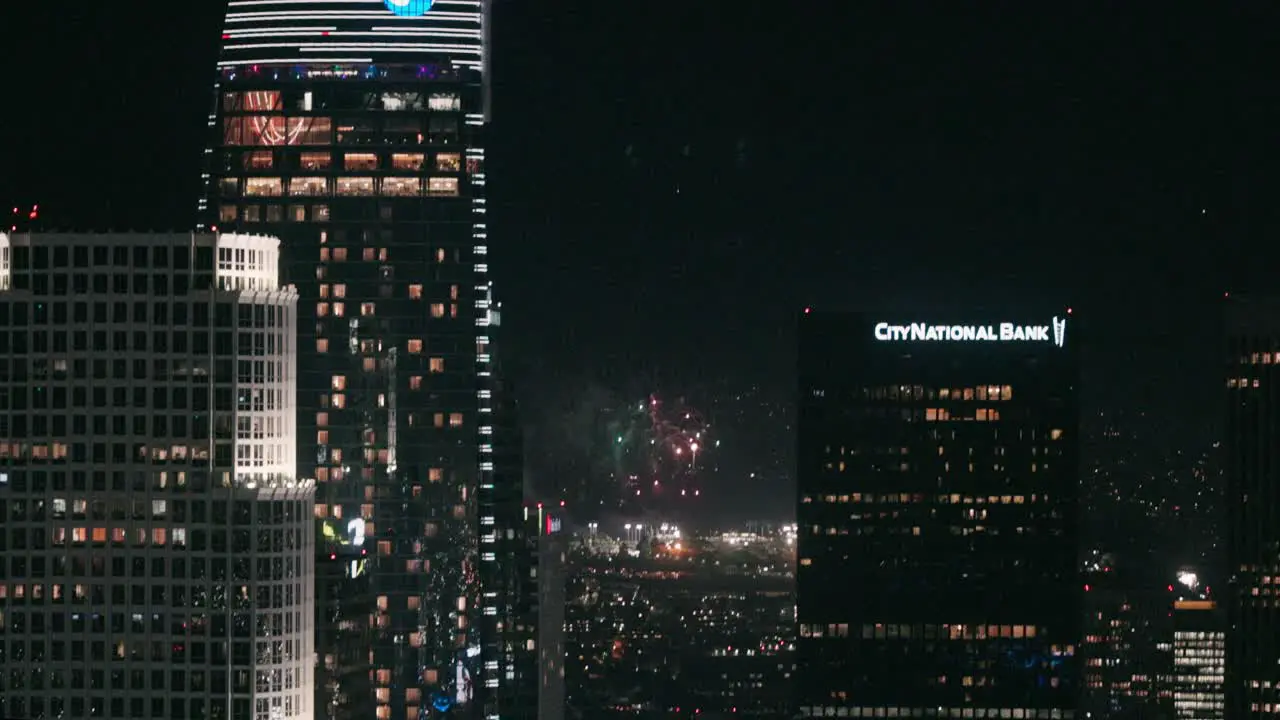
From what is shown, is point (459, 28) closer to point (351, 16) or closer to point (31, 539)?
point (351, 16)

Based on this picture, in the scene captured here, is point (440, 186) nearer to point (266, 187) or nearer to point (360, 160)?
point (360, 160)

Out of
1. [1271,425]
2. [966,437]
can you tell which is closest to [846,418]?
[966,437]

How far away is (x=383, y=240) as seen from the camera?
12394 cm

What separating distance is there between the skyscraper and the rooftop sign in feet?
193

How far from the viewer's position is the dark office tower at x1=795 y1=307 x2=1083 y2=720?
138250 mm

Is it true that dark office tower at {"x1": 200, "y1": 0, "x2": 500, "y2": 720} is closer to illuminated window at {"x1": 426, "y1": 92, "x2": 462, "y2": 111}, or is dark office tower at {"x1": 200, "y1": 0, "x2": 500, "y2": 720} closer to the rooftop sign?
illuminated window at {"x1": 426, "y1": 92, "x2": 462, "y2": 111}

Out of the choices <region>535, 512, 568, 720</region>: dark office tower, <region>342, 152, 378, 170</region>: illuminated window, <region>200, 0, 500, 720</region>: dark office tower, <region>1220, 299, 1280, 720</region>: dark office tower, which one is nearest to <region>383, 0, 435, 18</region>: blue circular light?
<region>200, 0, 500, 720</region>: dark office tower

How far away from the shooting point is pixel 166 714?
3184 inches

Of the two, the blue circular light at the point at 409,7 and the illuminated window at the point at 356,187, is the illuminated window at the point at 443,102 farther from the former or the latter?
the illuminated window at the point at 356,187

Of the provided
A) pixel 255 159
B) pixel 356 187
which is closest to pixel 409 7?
pixel 356 187

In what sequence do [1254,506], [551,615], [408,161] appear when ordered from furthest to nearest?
[1254,506], [551,615], [408,161]

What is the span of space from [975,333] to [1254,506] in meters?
21.1

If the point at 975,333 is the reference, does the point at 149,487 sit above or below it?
below

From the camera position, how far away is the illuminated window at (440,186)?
123562 millimetres
